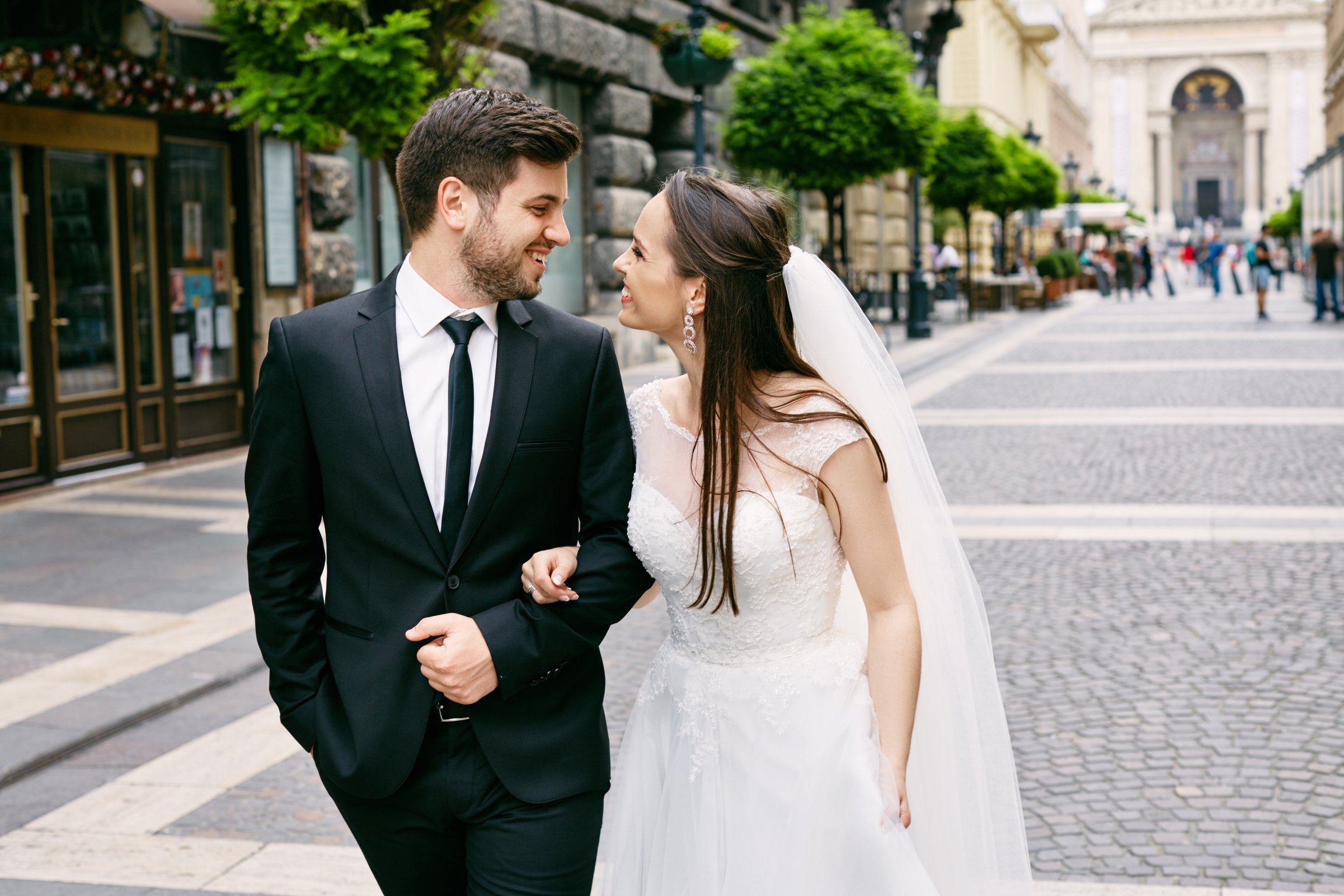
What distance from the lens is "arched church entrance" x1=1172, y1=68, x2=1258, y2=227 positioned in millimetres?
117750

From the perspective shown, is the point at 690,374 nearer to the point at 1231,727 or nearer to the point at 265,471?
the point at 265,471

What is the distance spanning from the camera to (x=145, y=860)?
14.0ft

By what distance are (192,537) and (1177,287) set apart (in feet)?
170

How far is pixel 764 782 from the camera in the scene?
2.71m

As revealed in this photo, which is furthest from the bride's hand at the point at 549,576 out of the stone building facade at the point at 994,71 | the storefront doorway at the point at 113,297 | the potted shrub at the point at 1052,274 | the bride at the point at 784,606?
the potted shrub at the point at 1052,274

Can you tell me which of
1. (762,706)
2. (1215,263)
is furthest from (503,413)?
(1215,263)

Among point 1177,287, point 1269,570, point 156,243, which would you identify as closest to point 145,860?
point 1269,570

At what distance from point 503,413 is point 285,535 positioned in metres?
0.41

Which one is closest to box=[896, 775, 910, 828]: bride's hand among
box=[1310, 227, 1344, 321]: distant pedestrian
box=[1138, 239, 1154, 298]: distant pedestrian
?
box=[1310, 227, 1344, 321]: distant pedestrian

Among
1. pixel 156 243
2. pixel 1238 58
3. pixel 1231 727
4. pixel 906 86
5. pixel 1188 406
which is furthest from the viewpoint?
pixel 1238 58

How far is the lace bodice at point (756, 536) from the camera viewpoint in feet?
8.46

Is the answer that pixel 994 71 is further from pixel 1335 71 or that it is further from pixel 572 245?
pixel 572 245

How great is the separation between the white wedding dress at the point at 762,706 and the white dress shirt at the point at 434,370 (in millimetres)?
369

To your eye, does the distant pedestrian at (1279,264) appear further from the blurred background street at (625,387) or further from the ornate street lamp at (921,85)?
the ornate street lamp at (921,85)
